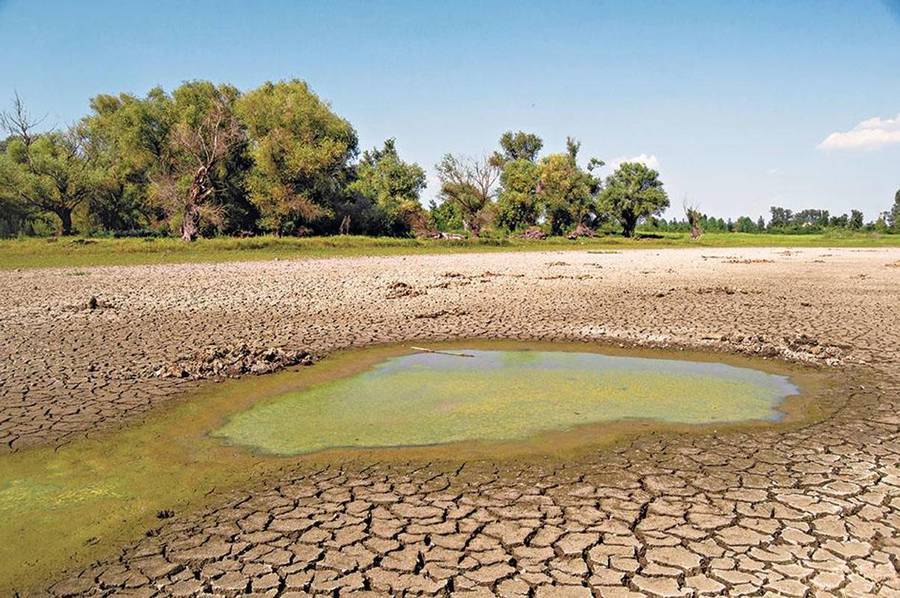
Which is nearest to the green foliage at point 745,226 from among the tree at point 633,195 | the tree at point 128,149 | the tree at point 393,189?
the tree at point 633,195

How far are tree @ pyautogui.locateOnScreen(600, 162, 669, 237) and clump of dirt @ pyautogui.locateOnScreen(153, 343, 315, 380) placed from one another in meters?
72.3

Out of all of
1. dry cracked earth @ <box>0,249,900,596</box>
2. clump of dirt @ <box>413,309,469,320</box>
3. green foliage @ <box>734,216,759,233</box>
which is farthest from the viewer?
green foliage @ <box>734,216,759,233</box>

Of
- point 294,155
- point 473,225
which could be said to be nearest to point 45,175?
point 294,155

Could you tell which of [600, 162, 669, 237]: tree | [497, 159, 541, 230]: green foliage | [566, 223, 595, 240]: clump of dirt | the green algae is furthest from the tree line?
the green algae

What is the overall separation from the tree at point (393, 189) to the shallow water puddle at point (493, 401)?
1835 inches

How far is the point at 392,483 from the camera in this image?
5109mm

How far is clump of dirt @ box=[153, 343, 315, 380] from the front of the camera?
28.3ft

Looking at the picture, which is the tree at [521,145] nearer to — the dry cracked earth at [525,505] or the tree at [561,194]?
the tree at [561,194]

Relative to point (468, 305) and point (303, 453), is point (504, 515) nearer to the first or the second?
point (303, 453)

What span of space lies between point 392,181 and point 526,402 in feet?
196

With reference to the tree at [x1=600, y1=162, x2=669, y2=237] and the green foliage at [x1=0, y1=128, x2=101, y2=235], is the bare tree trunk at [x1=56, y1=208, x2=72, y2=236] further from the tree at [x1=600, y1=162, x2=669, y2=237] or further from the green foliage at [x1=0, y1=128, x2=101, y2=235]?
the tree at [x1=600, y1=162, x2=669, y2=237]

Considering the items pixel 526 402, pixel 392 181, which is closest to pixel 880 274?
pixel 526 402

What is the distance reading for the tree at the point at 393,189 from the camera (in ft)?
189

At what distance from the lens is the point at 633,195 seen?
78062mm
